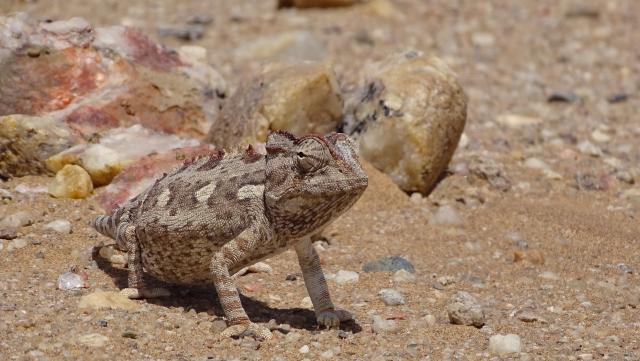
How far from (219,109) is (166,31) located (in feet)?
17.0

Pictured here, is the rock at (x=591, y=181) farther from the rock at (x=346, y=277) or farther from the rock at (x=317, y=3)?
the rock at (x=317, y=3)

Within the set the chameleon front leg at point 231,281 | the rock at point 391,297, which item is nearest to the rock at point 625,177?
the rock at point 391,297

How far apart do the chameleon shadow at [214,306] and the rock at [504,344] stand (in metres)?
0.79

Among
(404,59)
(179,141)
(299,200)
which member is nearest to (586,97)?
(404,59)

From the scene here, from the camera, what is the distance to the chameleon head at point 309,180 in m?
5.29

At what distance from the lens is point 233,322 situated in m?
5.58

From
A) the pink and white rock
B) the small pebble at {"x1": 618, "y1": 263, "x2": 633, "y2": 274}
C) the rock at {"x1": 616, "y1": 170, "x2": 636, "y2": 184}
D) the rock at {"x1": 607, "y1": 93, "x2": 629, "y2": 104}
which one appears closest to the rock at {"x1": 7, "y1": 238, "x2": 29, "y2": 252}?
the pink and white rock

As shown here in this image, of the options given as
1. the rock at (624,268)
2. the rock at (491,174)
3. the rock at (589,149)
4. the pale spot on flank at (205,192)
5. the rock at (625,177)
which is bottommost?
the rock at (589,149)

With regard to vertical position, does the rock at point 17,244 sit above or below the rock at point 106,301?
below

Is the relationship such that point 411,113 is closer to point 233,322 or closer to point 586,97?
point 233,322

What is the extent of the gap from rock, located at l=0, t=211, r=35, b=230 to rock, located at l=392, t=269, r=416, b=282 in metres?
2.65

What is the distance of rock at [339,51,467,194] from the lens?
8.64 meters

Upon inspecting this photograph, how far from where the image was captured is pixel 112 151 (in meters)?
7.90

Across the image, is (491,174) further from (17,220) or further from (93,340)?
(93,340)
